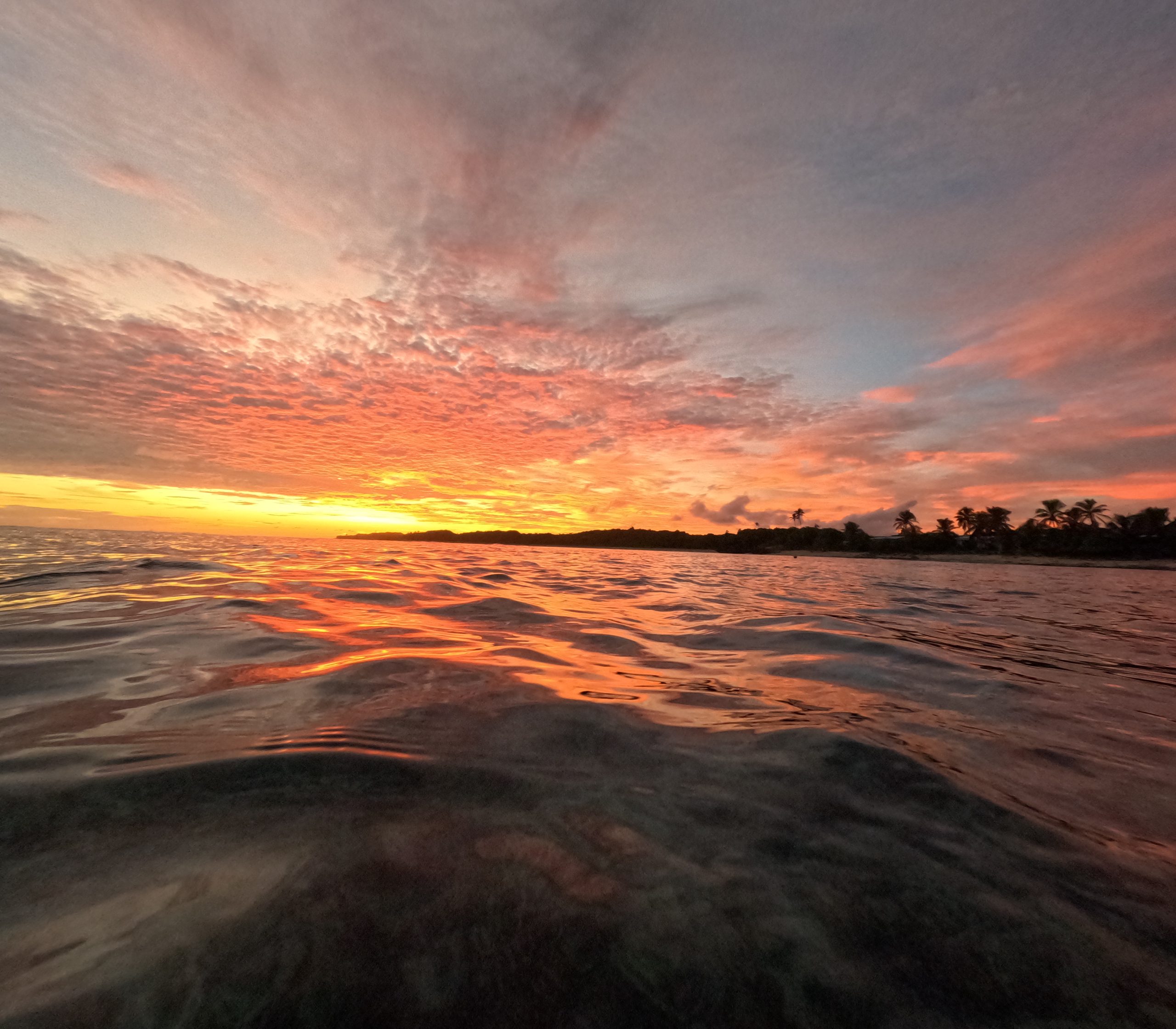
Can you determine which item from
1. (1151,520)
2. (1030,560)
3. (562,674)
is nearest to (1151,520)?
(1151,520)

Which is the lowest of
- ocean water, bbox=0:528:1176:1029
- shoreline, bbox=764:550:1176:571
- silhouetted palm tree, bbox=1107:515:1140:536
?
ocean water, bbox=0:528:1176:1029

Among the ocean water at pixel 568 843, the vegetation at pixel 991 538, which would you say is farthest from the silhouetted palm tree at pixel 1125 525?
the ocean water at pixel 568 843

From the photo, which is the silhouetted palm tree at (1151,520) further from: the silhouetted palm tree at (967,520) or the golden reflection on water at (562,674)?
the golden reflection on water at (562,674)

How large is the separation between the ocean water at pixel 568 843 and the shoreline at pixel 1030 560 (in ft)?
294

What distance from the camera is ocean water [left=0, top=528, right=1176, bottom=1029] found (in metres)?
1.50

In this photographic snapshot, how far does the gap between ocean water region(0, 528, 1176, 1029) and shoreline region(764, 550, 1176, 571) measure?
89553 millimetres

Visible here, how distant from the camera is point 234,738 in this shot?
10.2ft

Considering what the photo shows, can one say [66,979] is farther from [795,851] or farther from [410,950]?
[795,851]

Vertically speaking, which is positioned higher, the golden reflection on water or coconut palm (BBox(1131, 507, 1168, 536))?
coconut palm (BBox(1131, 507, 1168, 536))

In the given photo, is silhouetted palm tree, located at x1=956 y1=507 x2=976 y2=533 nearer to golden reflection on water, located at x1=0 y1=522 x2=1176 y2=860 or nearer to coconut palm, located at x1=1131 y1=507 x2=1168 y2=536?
coconut palm, located at x1=1131 y1=507 x2=1168 y2=536

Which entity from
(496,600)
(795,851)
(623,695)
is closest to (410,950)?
(795,851)

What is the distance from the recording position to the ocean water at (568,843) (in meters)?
1.50

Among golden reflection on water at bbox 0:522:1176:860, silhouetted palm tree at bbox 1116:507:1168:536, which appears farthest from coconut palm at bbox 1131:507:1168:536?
golden reflection on water at bbox 0:522:1176:860

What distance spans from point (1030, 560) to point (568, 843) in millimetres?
103329
